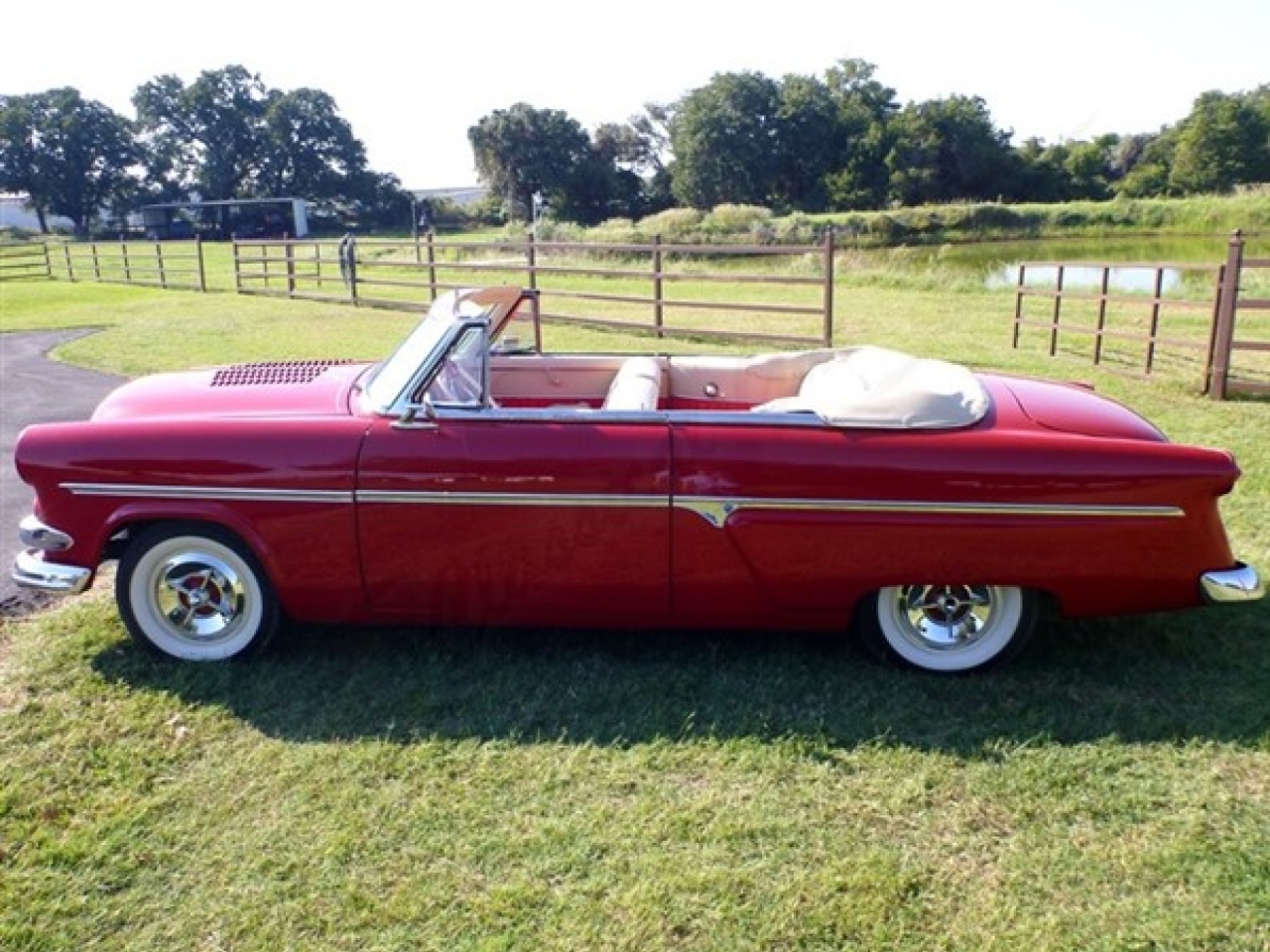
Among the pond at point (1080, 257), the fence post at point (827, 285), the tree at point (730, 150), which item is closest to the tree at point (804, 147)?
the tree at point (730, 150)

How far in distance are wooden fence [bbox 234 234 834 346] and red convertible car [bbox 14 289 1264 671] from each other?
554cm

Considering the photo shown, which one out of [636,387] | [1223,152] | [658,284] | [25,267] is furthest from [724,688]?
[1223,152]

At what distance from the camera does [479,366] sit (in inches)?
146

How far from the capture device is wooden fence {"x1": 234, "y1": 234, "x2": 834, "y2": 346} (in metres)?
13.0

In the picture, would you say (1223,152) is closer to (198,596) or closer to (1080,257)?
(1080,257)

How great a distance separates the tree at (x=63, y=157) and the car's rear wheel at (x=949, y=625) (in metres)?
95.4

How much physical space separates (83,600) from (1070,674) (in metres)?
4.12

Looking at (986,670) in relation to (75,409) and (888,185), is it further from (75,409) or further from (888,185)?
(888,185)

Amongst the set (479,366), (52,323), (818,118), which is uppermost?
(818,118)

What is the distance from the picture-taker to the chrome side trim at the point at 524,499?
3.49 m

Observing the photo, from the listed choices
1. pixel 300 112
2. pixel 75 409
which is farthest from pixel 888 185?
pixel 75 409

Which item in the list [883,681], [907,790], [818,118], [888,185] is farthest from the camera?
[818,118]

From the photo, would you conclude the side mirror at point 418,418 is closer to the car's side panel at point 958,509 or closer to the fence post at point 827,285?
the car's side panel at point 958,509

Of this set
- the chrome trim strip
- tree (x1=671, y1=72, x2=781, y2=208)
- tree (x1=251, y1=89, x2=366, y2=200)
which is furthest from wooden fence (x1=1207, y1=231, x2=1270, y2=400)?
tree (x1=251, y1=89, x2=366, y2=200)
